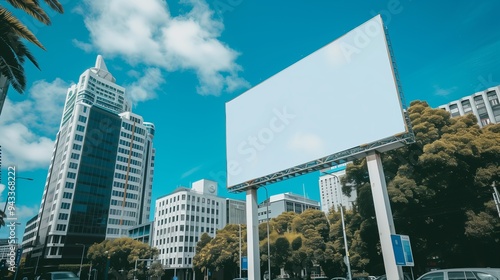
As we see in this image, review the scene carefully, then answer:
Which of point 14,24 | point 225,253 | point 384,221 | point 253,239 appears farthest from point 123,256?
point 14,24

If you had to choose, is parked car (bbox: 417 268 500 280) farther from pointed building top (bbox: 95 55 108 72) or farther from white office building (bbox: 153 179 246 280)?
pointed building top (bbox: 95 55 108 72)

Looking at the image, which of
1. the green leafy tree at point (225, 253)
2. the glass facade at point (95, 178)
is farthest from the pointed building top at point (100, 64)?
the green leafy tree at point (225, 253)

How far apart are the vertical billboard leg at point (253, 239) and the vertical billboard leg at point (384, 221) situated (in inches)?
388

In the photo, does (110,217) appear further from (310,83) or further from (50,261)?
(310,83)

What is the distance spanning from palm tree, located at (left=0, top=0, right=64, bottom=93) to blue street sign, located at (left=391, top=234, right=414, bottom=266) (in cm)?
1689

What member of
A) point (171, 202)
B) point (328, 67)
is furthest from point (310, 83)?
point (171, 202)

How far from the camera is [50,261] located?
7562 cm

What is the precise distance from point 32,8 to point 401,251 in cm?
1819

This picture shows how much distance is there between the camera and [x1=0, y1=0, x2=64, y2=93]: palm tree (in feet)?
33.7

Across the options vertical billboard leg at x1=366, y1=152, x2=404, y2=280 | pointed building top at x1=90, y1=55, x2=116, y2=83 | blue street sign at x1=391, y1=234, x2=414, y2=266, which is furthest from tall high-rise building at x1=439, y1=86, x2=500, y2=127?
pointed building top at x1=90, y1=55, x2=116, y2=83

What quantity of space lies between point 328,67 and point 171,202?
251 ft

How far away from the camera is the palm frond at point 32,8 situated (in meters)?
10.7

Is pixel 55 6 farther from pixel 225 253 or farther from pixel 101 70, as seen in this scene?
pixel 101 70

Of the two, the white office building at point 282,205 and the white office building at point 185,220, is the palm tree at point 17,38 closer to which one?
the white office building at point 185,220
